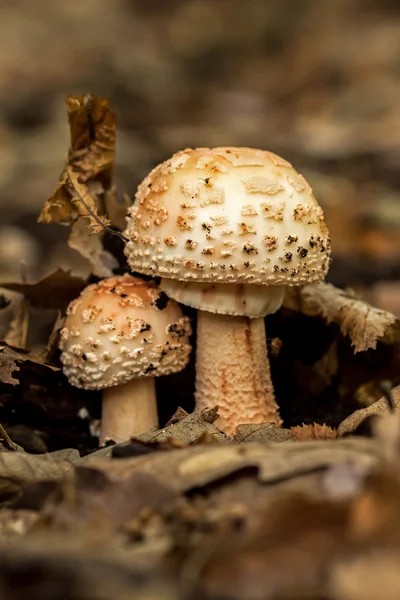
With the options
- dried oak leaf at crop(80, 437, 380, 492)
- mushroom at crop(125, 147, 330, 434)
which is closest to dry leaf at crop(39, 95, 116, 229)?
mushroom at crop(125, 147, 330, 434)

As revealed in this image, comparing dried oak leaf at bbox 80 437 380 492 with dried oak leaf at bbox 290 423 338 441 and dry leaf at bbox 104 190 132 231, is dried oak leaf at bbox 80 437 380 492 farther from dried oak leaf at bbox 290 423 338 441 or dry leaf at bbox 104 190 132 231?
dry leaf at bbox 104 190 132 231

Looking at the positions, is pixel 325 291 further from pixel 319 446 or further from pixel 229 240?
pixel 319 446

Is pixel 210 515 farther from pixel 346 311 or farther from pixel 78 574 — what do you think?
pixel 346 311

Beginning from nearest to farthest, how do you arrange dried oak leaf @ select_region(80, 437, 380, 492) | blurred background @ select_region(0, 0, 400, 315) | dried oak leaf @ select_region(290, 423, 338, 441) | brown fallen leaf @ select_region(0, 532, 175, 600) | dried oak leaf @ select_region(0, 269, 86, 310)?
brown fallen leaf @ select_region(0, 532, 175, 600) → dried oak leaf @ select_region(80, 437, 380, 492) → dried oak leaf @ select_region(290, 423, 338, 441) → dried oak leaf @ select_region(0, 269, 86, 310) → blurred background @ select_region(0, 0, 400, 315)

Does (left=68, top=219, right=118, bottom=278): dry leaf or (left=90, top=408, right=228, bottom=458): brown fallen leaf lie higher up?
(left=68, top=219, right=118, bottom=278): dry leaf

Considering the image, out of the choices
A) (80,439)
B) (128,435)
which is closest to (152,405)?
(128,435)

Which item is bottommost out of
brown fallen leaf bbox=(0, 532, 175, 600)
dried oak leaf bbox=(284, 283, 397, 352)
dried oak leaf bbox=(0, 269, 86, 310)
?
brown fallen leaf bbox=(0, 532, 175, 600)

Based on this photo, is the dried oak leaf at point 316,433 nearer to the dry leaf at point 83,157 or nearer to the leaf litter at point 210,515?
the leaf litter at point 210,515
